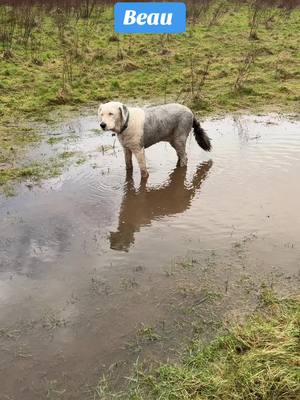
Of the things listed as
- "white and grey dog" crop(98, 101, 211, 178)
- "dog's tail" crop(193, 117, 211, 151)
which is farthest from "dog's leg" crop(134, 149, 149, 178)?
"dog's tail" crop(193, 117, 211, 151)

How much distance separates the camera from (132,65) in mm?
14773

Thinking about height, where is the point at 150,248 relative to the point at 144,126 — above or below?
below

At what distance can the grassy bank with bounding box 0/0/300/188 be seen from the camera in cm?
1162

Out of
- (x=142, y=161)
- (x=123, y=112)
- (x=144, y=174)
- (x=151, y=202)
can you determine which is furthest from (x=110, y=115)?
(x=151, y=202)

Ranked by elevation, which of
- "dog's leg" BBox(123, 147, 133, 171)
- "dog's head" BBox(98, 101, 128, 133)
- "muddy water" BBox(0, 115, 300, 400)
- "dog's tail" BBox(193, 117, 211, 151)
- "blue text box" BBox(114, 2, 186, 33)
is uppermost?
"blue text box" BBox(114, 2, 186, 33)

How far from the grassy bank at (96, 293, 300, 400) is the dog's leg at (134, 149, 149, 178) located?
396cm

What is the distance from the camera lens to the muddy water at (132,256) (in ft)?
13.6

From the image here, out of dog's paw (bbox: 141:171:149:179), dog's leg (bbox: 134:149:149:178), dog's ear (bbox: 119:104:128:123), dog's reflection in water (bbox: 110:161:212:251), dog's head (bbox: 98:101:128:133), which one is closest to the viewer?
dog's reflection in water (bbox: 110:161:212:251)

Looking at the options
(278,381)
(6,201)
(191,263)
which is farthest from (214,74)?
(278,381)

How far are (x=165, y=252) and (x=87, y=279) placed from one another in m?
1.03

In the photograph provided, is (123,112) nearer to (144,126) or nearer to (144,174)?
(144,126)

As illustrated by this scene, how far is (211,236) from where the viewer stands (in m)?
5.95

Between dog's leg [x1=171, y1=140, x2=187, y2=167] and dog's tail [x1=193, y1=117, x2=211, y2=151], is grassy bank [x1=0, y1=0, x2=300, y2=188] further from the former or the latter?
dog's leg [x1=171, y1=140, x2=187, y2=167]

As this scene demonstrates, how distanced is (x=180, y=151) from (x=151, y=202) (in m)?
1.38
